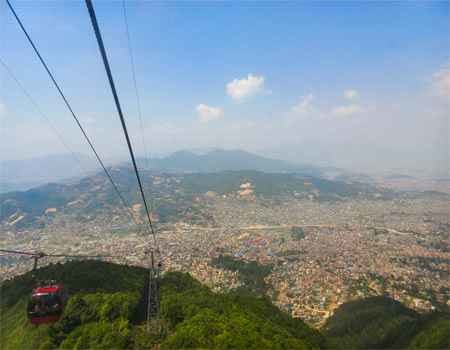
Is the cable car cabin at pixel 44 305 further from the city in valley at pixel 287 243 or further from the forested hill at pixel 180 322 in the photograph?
the city in valley at pixel 287 243

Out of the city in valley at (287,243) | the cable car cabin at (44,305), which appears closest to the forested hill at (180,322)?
the cable car cabin at (44,305)

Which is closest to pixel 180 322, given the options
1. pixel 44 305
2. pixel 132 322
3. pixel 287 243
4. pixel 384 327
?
pixel 132 322

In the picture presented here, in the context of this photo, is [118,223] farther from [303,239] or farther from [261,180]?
[261,180]

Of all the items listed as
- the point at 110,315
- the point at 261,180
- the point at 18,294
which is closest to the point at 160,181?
the point at 261,180

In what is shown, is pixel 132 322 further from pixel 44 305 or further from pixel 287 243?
pixel 287 243

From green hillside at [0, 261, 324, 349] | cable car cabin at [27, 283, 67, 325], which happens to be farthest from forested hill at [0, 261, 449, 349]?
cable car cabin at [27, 283, 67, 325]

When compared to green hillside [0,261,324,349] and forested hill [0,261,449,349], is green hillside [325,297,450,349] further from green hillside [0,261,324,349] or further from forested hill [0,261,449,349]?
green hillside [0,261,324,349]
